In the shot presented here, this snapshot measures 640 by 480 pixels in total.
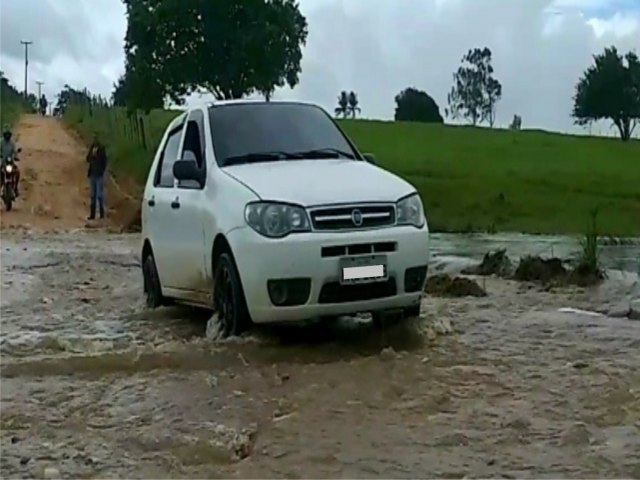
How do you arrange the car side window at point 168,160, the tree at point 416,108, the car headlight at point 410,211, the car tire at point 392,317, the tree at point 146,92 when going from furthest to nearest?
the tree at point 416,108 < the tree at point 146,92 < the car side window at point 168,160 < the car tire at point 392,317 < the car headlight at point 410,211

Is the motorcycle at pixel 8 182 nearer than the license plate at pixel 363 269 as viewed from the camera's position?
No

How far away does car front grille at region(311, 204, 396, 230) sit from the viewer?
7.02m

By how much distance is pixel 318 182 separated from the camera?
23.9ft

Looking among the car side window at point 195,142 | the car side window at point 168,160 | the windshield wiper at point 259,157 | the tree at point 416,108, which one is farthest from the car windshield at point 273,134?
the tree at point 416,108

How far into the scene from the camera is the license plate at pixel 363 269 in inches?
277

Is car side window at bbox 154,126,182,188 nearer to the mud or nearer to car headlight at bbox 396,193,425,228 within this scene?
car headlight at bbox 396,193,425,228

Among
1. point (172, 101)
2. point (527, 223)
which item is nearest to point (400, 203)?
point (527, 223)

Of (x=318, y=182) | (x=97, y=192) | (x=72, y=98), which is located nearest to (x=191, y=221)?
(x=318, y=182)

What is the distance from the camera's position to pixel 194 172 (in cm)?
805

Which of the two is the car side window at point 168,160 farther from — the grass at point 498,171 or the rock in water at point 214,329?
the grass at point 498,171

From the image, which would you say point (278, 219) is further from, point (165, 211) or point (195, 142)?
point (165, 211)

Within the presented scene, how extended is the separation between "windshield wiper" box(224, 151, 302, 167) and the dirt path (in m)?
14.0

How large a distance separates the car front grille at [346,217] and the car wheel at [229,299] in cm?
67

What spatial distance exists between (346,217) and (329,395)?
1.29m
